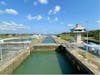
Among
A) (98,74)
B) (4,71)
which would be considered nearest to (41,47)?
(4,71)

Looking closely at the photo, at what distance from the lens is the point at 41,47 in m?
32.8

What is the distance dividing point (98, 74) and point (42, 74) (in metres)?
5.98

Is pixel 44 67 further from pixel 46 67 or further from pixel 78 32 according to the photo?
pixel 78 32

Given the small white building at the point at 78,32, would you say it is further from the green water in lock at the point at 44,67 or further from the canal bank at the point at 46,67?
the green water in lock at the point at 44,67

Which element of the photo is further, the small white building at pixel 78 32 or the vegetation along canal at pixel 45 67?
the small white building at pixel 78 32

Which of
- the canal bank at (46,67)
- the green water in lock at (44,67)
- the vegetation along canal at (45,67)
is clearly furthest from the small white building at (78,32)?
the green water in lock at (44,67)

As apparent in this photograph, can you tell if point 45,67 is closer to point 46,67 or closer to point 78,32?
point 46,67

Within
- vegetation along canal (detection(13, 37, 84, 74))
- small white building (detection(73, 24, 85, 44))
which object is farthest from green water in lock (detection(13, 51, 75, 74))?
small white building (detection(73, 24, 85, 44))

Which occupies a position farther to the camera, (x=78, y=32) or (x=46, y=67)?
(x=78, y=32)

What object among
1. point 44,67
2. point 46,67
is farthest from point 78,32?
point 44,67

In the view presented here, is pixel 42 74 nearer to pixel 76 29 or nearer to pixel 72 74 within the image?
pixel 72 74

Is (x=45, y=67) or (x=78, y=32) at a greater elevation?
(x=78, y=32)

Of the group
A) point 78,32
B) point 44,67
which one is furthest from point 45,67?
point 78,32

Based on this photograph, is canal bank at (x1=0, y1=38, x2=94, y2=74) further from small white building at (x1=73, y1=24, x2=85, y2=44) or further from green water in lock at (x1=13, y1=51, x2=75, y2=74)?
small white building at (x1=73, y1=24, x2=85, y2=44)
